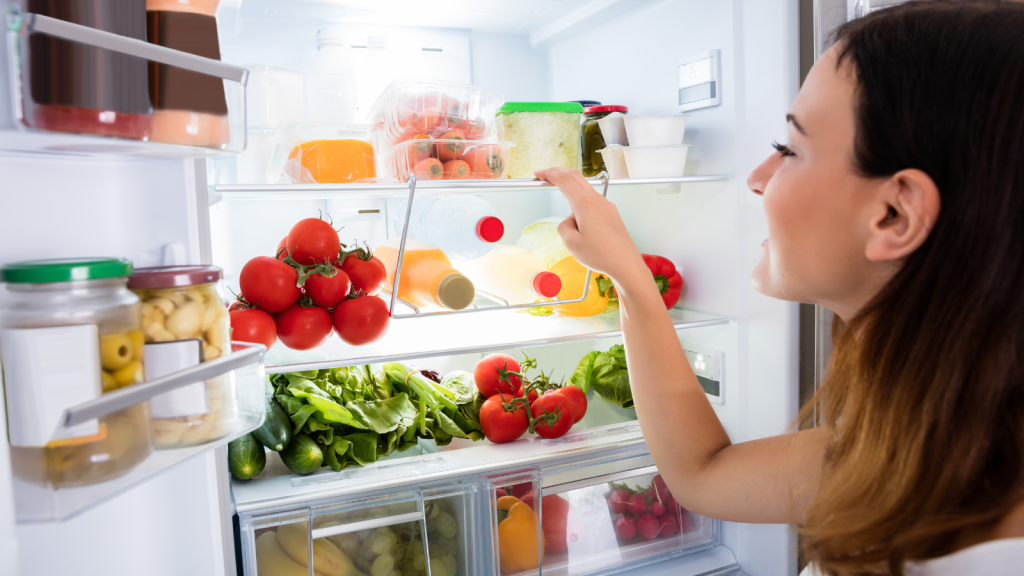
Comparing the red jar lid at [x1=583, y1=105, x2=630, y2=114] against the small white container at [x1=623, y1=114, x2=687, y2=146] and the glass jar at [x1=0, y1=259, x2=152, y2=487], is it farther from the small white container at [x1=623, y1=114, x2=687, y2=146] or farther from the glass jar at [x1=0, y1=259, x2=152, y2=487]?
the glass jar at [x1=0, y1=259, x2=152, y2=487]

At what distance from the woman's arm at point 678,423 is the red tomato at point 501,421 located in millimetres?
397

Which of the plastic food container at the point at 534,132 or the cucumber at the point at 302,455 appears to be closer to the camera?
the cucumber at the point at 302,455

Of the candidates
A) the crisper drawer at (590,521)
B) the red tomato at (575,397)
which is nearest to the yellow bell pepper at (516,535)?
the crisper drawer at (590,521)

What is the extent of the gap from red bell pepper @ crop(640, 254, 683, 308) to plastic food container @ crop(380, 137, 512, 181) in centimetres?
48

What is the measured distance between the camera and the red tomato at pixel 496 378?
1.48 metres

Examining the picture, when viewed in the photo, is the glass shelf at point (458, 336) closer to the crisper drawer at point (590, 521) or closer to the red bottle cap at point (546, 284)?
the red bottle cap at point (546, 284)

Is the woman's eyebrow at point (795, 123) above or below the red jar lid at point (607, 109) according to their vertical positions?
below

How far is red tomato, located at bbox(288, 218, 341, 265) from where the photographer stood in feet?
3.75

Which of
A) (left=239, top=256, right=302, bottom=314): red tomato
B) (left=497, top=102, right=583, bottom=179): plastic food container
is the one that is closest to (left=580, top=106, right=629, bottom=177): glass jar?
(left=497, top=102, right=583, bottom=179): plastic food container

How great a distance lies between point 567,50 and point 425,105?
0.81 meters

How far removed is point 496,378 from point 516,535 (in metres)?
0.35

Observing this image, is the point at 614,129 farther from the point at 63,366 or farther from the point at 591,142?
the point at 63,366

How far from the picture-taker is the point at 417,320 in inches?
64.9

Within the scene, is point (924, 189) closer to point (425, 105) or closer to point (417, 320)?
point (425, 105)
